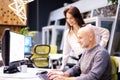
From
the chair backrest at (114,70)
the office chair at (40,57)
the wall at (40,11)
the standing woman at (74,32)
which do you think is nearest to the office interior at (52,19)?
the wall at (40,11)

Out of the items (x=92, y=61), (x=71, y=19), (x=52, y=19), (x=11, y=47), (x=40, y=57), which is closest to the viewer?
(x=92, y=61)

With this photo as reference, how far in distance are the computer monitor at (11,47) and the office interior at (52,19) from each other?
309 centimetres

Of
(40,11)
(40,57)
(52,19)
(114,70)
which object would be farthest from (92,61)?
(40,11)

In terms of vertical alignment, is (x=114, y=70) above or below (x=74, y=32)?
below

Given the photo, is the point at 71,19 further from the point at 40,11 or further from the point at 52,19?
the point at 40,11

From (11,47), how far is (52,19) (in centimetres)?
928

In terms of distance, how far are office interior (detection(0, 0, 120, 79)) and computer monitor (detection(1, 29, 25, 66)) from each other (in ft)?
10.1

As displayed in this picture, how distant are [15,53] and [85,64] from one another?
928mm

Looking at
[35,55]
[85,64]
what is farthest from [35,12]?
[85,64]

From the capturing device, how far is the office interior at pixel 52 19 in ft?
21.8

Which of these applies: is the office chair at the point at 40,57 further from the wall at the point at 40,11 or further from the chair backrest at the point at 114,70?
the wall at the point at 40,11

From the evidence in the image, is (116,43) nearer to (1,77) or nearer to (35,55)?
(35,55)

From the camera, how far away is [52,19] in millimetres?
11820

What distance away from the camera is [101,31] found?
2.96 metres
